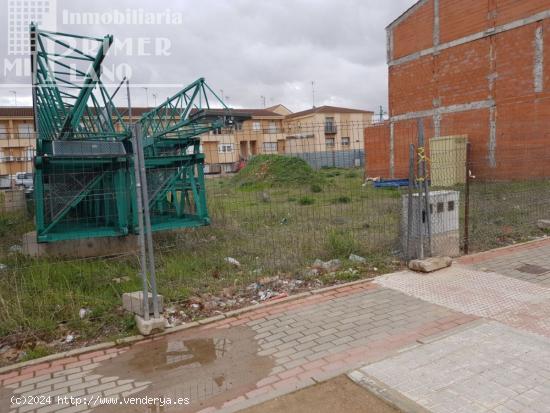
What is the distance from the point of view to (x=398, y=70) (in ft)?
76.4

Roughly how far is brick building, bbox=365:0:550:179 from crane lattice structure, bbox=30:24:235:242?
40.5ft

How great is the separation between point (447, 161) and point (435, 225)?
1249 cm

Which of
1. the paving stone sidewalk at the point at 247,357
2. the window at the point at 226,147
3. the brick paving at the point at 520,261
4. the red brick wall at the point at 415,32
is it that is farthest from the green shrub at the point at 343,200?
the red brick wall at the point at 415,32

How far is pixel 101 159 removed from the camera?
7.33 m

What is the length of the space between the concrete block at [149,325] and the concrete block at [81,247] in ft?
10.4

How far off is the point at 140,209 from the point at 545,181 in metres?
13.6

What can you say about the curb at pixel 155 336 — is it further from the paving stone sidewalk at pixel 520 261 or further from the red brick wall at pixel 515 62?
the red brick wall at pixel 515 62

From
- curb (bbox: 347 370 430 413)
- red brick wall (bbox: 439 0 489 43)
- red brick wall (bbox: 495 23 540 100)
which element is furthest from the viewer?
red brick wall (bbox: 439 0 489 43)

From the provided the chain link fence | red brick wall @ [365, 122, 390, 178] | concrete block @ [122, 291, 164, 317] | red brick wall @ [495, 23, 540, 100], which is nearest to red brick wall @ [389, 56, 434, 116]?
red brick wall @ [365, 122, 390, 178]

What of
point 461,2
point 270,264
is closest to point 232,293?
point 270,264

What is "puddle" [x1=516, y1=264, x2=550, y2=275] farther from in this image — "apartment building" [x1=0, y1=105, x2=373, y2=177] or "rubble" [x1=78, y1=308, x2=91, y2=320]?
"rubble" [x1=78, y1=308, x2=91, y2=320]

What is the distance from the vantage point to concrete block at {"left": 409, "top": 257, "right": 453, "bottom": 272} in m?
5.90

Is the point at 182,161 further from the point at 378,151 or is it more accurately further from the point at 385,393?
the point at 378,151

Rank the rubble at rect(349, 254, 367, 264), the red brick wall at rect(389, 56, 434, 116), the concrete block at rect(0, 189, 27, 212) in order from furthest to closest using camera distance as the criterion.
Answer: the red brick wall at rect(389, 56, 434, 116) → the concrete block at rect(0, 189, 27, 212) → the rubble at rect(349, 254, 367, 264)
